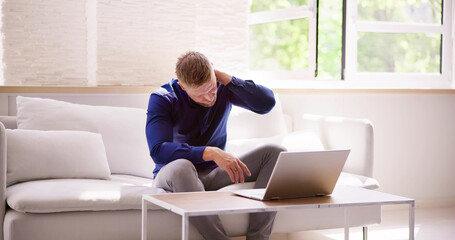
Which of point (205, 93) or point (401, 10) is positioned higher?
point (401, 10)

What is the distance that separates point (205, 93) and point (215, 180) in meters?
0.39

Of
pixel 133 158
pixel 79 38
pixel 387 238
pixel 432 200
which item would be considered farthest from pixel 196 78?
pixel 432 200

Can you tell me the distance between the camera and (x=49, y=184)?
9.39 ft

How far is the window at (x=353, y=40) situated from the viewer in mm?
4809

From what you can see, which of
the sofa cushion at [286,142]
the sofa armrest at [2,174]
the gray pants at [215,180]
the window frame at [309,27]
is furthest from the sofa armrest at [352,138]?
the sofa armrest at [2,174]

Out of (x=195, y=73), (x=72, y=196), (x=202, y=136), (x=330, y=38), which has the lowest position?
(x=72, y=196)

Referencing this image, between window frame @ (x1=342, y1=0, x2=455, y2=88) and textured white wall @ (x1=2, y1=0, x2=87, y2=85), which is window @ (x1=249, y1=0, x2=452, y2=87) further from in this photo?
textured white wall @ (x1=2, y1=0, x2=87, y2=85)

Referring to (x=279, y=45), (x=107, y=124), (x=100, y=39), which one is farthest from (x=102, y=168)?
(x=279, y=45)

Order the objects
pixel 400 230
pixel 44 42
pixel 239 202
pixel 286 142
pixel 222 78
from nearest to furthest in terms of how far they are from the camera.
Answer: pixel 239 202 → pixel 222 78 → pixel 286 142 → pixel 44 42 → pixel 400 230

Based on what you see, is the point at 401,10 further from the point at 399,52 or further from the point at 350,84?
the point at 350,84

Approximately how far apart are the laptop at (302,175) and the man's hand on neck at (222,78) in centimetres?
80

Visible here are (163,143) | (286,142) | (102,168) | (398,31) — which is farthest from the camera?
(398,31)

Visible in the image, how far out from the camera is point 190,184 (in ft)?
8.61

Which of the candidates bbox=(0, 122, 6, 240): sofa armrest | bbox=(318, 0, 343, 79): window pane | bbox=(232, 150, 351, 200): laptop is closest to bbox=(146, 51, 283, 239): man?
bbox=(232, 150, 351, 200): laptop
